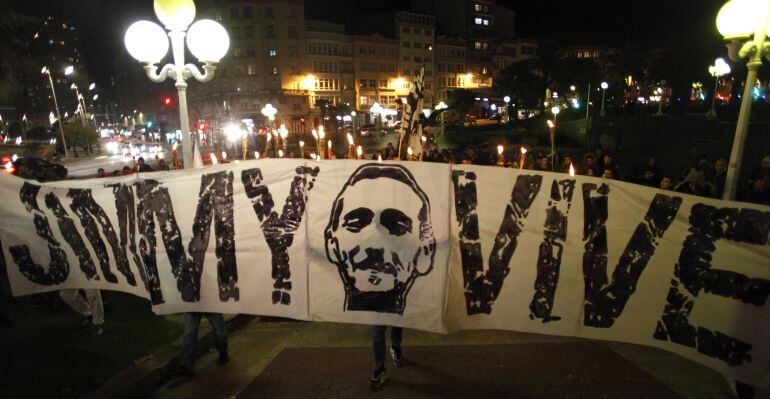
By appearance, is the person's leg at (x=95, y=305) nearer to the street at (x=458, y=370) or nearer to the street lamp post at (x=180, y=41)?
the street at (x=458, y=370)

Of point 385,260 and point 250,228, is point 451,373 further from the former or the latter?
point 250,228

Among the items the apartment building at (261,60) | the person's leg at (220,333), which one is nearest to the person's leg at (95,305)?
the person's leg at (220,333)

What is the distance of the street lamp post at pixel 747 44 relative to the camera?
506 centimetres

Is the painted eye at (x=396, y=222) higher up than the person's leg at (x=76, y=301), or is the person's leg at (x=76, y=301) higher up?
the painted eye at (x=396, y=222)

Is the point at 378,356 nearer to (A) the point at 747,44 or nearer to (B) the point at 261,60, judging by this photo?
(A) the point at 747,44

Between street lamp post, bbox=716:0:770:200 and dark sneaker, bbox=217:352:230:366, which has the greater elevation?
street lamp post, bbox=716:0:770:200

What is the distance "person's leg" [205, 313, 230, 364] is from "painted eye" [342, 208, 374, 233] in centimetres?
201

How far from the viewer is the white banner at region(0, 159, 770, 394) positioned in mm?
3764

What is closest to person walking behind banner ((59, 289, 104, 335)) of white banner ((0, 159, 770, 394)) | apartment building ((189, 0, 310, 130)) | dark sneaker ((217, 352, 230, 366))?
white banner ((0, 159, 770, 394))

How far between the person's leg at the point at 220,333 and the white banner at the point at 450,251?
0.94ft

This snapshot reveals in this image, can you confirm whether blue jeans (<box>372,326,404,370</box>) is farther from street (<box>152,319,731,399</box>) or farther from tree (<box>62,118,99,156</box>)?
tree (<box>62,118,99,156</box>)

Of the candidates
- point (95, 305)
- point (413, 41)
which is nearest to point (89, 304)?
point (95, 305)

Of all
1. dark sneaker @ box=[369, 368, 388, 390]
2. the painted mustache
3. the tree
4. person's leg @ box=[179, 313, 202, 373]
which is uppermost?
the tree

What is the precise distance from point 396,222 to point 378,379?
1658 millimetres
